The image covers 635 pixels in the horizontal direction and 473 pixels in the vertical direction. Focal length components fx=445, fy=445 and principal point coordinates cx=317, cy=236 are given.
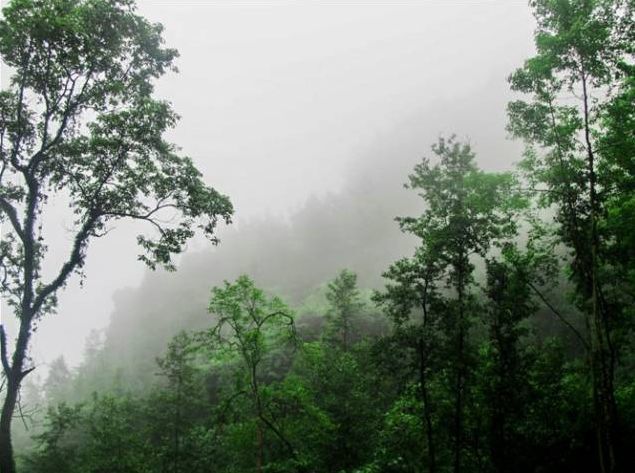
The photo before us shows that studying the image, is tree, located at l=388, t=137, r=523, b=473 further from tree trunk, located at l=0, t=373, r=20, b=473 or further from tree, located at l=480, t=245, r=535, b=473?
tree trunk, located at l=0, t=373, r=20, b=473

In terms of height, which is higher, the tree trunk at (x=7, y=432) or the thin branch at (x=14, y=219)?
the thin branch at (x=14, y=219)

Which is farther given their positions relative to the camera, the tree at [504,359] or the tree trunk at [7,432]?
Result: the tree at [504,359]

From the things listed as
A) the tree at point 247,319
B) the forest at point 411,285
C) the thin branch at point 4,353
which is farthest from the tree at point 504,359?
the thin branch at point 4,353

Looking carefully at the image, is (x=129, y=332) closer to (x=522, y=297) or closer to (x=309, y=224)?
(x=309, y=224)

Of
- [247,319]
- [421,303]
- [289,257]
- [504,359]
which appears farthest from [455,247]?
[289,257]

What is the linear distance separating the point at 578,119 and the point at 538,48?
8.87 feet

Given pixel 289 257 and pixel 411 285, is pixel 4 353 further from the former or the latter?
pixel 289 257

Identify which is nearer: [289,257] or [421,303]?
[421,303]

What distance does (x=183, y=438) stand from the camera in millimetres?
27266

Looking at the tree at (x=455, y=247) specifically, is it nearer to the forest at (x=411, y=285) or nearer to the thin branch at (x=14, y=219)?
the forest at (x=411, y=285)

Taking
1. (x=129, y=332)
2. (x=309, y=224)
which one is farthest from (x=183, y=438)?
(x=309, y=224)

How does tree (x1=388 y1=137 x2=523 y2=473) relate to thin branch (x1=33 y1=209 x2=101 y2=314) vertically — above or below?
above

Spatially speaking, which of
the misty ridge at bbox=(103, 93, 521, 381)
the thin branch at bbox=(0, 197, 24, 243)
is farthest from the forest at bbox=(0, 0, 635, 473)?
the misty ridge at bbox=(103, 93, 521, 381)

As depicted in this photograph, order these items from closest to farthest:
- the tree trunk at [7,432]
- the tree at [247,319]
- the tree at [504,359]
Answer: the tree trunk at [7,432] → the tree at [247,319] → the tree at [504,359]
